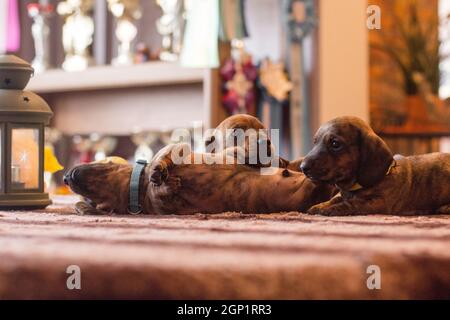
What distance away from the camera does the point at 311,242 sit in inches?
28.4

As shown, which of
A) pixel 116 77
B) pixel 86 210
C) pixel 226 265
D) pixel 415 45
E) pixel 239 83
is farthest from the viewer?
pixel 415 45

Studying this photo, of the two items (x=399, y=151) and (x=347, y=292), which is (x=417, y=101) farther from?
(x=347, y=292)

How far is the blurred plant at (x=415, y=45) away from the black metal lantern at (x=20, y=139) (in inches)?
126

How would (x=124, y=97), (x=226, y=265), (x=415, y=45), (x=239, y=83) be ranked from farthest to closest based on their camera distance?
(x=124, y=97)
(x=415, y=45)
(x=239, y=83)
(x=226, y=265)

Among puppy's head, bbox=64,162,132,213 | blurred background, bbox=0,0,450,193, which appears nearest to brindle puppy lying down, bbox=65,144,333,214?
puppy's head, bbox=64,162,132,213

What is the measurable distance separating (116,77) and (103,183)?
3.00m

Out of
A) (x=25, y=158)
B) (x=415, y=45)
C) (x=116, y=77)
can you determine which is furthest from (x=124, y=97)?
(x=25, y=158)

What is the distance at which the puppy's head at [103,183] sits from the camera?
1172mm

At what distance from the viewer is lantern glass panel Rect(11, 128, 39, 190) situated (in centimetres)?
136

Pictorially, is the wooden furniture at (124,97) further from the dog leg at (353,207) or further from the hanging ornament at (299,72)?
the dog leg at (353,207)

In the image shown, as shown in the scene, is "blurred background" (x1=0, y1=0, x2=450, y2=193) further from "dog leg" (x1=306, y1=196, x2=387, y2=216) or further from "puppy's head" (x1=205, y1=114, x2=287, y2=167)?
"dog leg" (x1=306, y1=196, x2=387, y2=216)

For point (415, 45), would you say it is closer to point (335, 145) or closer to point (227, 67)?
point (227, 67)

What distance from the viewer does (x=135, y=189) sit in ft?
3.83

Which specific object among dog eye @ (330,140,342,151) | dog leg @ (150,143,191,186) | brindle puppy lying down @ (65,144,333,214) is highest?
dog eye @ (330,140,342,151)
